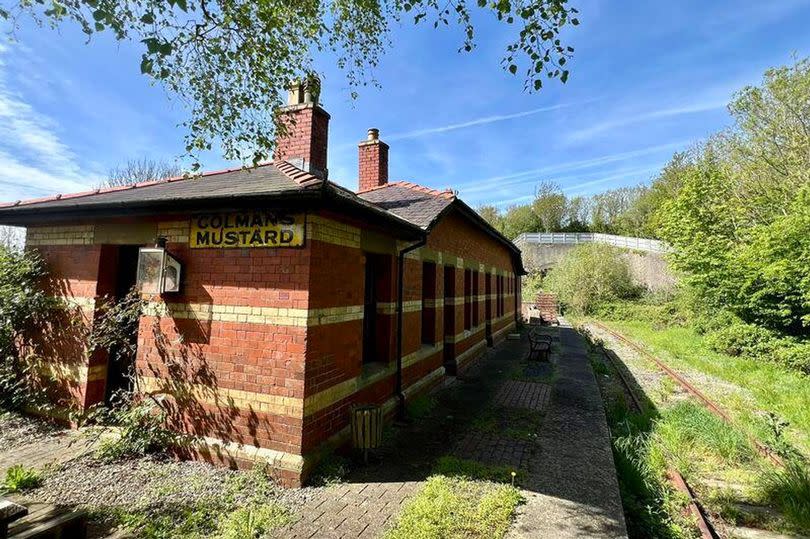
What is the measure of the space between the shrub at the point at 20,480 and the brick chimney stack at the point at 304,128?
5.53 m

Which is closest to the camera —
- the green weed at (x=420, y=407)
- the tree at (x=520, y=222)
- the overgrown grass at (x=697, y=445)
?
the overgrown grass at (x=697, y=445)

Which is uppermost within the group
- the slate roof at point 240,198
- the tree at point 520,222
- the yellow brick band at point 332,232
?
the tree at point 520,222

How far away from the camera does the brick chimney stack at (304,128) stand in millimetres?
7156

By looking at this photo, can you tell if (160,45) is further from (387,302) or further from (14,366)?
(14,366)

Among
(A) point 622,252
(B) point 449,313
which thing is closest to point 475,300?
(B) point 449,313

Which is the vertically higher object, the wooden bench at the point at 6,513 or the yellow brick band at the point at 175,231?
the yellow brick band at the point at 175,231

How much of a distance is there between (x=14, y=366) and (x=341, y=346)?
5807 mm

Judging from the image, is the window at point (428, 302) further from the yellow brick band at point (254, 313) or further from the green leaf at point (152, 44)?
the green leaf at point (152, 44)

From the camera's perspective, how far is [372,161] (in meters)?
10.9

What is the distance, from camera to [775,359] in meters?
12.4

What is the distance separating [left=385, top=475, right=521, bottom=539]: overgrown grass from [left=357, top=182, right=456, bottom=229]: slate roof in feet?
13.6

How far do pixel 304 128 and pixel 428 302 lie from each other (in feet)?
15.3

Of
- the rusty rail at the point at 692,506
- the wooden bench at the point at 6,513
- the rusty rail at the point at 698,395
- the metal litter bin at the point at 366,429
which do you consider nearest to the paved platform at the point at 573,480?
the rusty rail at the point at 692,506

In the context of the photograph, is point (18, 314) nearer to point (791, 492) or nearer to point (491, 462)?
point (491, 462)
